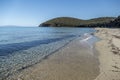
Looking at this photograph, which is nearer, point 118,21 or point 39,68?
point 39,68

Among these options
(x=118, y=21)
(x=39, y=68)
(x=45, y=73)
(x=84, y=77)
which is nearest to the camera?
(x=84, y=77)

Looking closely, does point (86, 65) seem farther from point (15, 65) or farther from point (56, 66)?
point (15, 65)

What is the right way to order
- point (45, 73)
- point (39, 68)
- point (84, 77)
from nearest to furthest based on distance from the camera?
1. point (84, 77)
2. point (45, 73)
3. point (39, 68)

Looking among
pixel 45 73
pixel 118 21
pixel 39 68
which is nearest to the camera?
pixel 45 73

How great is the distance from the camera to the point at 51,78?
11094mm

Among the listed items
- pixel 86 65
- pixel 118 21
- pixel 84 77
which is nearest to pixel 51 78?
pixel 84 77

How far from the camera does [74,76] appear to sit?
11.4 metres

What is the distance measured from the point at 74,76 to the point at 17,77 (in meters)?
3.69

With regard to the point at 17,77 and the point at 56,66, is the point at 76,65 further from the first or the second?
the point at 17,77

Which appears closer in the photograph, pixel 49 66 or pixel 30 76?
pixel 30 76

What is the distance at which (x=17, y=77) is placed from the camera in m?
11.3

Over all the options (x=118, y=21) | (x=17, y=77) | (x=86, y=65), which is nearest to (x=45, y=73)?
(x=17, y=77)

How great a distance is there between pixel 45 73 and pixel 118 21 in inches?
6188

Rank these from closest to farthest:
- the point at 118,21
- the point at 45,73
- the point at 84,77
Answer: the point at 84,77, the point at 45,73, the point at 118,21
